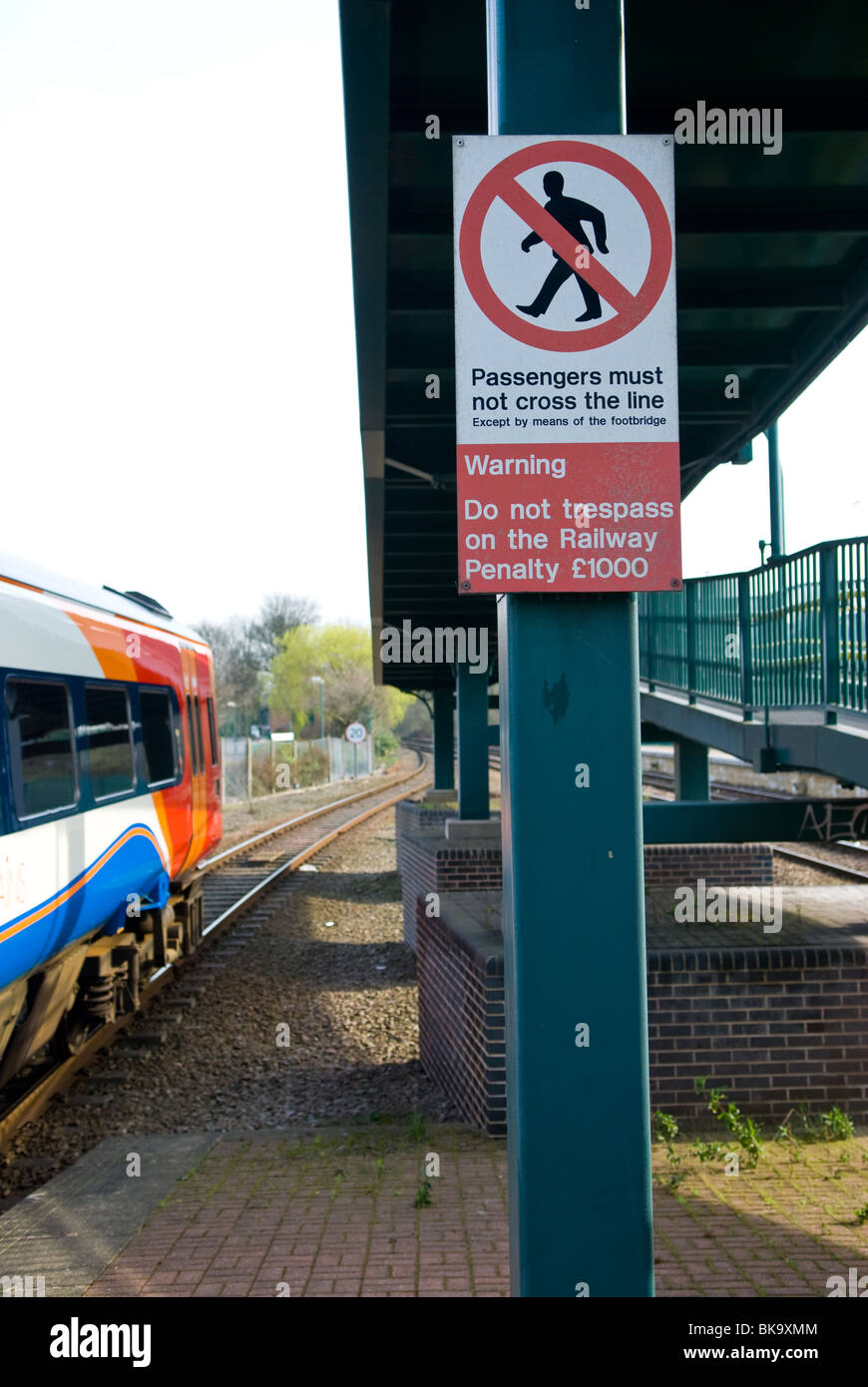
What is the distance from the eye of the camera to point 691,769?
493 inches

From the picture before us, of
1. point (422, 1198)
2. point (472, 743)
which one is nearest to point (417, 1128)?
point (422, 1198)

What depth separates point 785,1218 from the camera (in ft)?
14.6

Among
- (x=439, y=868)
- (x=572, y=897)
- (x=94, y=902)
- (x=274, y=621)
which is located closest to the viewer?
(x=572, y=897)

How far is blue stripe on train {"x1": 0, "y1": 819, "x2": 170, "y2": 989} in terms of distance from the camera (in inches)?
231

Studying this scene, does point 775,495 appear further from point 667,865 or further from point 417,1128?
point 417,1128

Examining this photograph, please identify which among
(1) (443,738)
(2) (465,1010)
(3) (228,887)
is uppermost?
(1) (443,738)

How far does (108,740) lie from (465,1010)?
Result: 3.25 meters

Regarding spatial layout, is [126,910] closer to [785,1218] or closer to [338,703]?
[785,1218]

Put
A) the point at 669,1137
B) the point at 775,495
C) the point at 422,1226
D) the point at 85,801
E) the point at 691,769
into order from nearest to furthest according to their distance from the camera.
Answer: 1. the point at 422,1226
2. the point at 669,1137
3. the point at 85,801
4. the point at 775,495
5. the point at 691,769

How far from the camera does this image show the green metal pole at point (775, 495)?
A: 8.77 meters

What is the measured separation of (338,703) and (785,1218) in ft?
235

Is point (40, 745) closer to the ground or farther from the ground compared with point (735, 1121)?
farther from the ground
